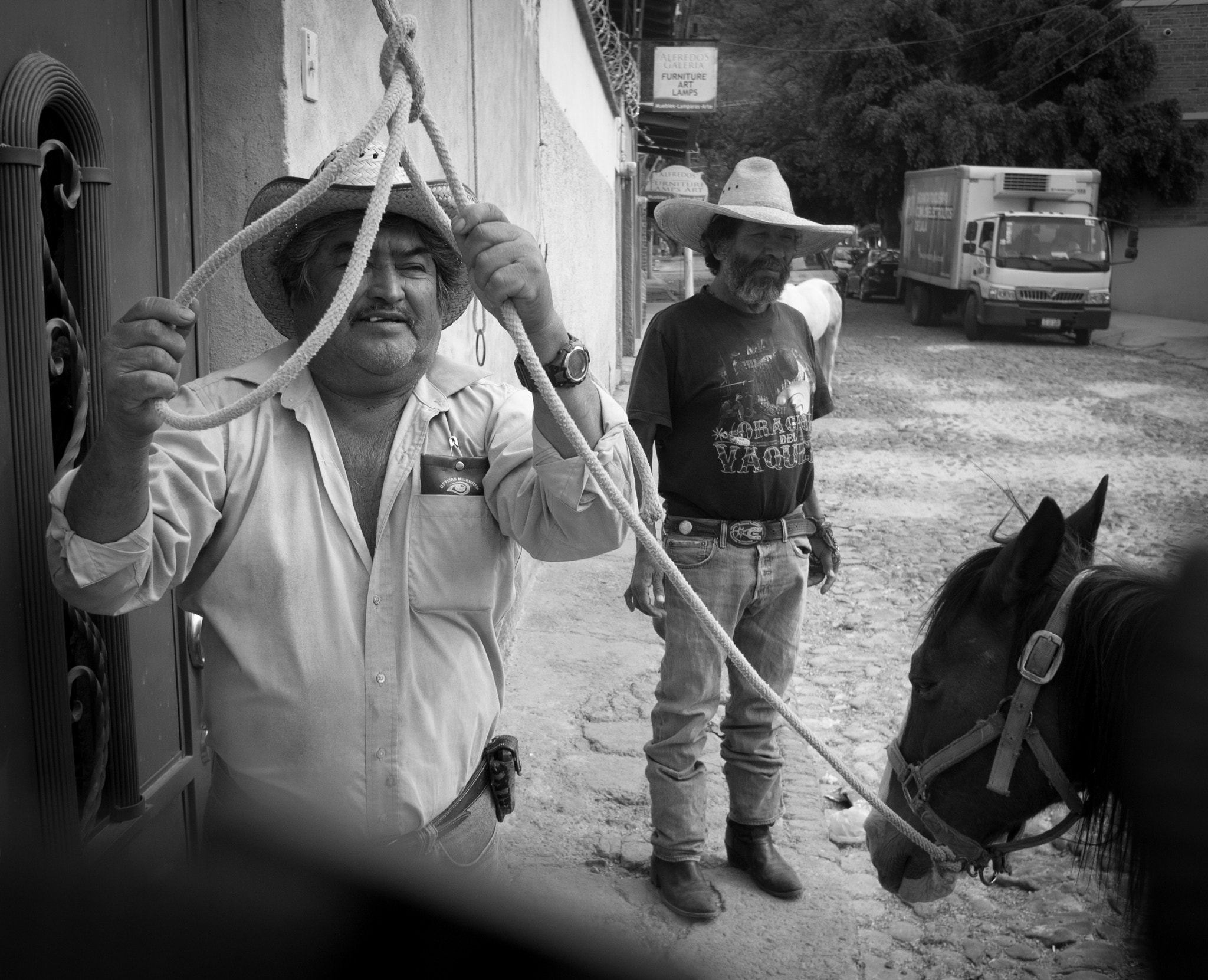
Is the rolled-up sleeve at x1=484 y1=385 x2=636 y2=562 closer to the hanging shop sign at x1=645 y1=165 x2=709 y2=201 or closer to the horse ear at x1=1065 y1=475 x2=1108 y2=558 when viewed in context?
the horse ear at x1=1065 y1=475 x2=1108 y2=558

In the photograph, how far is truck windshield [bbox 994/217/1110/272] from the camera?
21469 mm

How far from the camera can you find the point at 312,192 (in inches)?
54.4

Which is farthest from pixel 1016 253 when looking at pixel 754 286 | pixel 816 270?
pixel 754 286

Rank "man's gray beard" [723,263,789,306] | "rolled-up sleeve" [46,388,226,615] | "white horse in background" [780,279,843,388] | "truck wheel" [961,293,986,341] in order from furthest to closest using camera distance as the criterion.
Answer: "truck wheel" [961,293,986,341], "white horse in background" [780,279,843,388], "man's gray beard" [723,263,789,306], "rolled-up sleeve" [46,388,226,615]

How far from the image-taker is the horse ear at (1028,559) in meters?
2.19

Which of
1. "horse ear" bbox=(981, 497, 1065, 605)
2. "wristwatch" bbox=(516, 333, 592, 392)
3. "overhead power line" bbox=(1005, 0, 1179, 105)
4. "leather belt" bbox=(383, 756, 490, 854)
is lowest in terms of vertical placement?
"leather belt" bbox=(383, 756, 490, 854)

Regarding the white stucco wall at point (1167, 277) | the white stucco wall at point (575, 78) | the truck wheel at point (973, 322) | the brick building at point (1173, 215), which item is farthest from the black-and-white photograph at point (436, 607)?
the brick building at point (1173, 215)

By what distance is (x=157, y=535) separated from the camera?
1.64 m

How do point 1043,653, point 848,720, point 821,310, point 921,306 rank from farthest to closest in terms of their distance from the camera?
point 921,306, point 821,310, point 848,720, point 1043,653

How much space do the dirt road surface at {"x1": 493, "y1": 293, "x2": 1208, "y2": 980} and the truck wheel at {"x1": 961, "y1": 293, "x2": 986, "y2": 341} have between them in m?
10.1

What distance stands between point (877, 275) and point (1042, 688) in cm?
3128

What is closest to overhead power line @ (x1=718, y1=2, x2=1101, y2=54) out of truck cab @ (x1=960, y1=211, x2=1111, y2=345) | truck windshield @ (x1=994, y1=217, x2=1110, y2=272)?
truck cab @ (x1=960, y1=211, x2=1111, y2=345)

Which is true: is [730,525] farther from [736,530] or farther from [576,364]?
[576,364]

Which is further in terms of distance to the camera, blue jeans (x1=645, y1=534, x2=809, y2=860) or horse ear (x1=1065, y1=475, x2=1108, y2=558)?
blue jeans (x1=645, y1=534, x2=809, y2=860)
